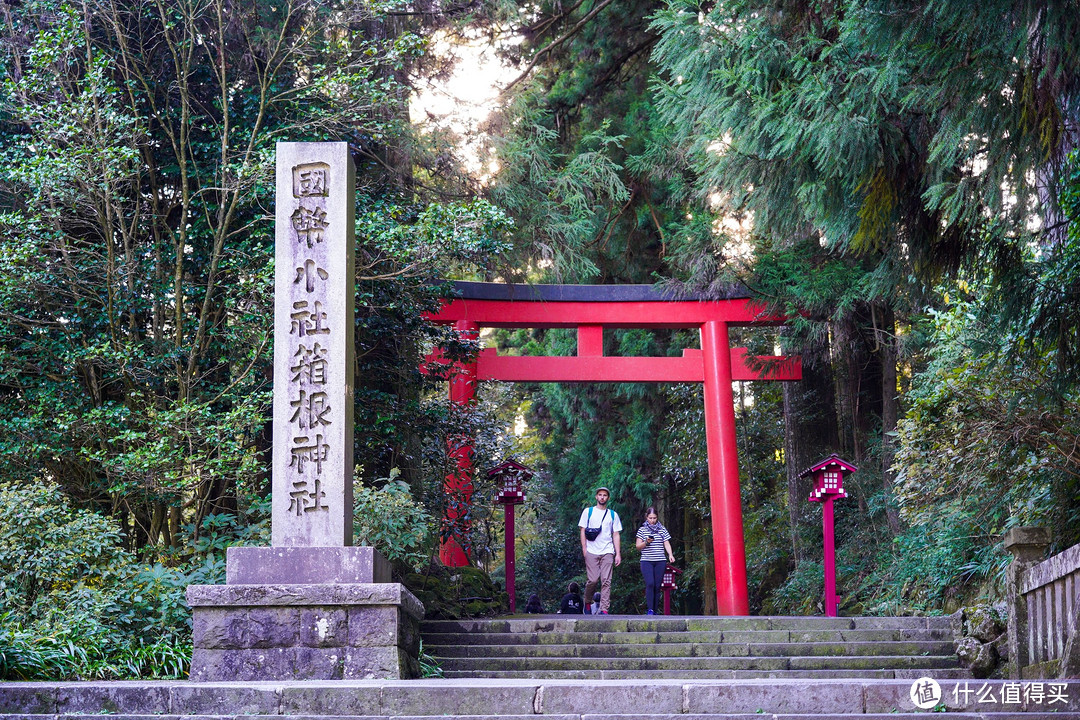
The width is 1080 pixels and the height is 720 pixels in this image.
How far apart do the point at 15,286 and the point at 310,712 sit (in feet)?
17.1

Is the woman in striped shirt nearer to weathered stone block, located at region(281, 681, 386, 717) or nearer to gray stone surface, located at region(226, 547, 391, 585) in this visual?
gray stone surface, located at region(226, 547, 391, 585)

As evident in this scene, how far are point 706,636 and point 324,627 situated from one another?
3757 millimetres

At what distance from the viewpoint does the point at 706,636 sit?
335 inches

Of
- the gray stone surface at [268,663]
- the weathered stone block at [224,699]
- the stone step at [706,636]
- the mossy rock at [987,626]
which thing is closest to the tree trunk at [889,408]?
the stone step at [706,636]

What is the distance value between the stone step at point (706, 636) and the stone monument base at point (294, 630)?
8.86ft

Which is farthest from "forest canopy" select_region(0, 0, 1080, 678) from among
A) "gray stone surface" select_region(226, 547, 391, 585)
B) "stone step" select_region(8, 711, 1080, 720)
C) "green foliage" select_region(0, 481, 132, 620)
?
"stone step" select_region(8, 711, 1080, 720)

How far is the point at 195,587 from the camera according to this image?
19.7ft

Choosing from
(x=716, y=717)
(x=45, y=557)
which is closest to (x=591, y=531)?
(x=45, y=557)

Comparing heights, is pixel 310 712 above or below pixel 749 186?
below

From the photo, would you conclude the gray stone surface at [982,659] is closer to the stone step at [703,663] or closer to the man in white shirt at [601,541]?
the stone step at [703,663]

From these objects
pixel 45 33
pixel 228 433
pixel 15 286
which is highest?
pixel 45 33

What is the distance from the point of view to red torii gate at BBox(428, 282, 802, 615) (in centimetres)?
1285

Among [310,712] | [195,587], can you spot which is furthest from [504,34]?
[310,712]

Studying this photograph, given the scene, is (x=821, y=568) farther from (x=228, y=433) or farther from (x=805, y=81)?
(x=228, y=433)
